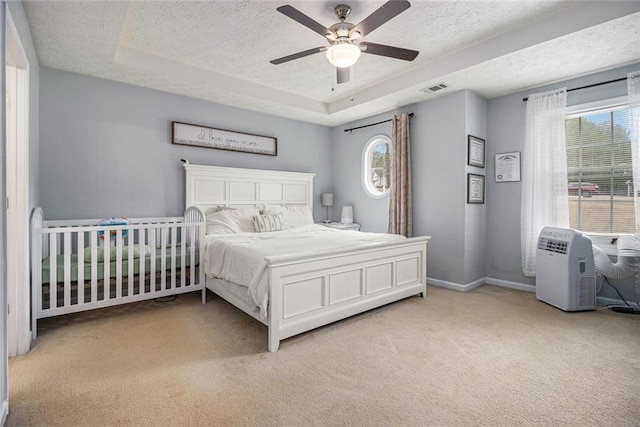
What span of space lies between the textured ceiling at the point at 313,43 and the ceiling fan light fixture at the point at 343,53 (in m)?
0.44

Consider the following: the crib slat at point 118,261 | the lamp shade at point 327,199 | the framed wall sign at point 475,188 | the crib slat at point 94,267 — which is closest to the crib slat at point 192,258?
the crib slat at point 118,261

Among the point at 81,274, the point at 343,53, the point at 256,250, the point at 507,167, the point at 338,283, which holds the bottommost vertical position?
the point at 338,283

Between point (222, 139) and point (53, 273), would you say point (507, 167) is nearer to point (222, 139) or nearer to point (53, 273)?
point (222, 139)

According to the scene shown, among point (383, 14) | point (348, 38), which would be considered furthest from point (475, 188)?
point (383, 14)

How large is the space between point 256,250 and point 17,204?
175cm

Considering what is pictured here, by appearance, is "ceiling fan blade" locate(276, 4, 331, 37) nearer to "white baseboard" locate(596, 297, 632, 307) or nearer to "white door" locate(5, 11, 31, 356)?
"white door" locate(5, 11, 31, 356)

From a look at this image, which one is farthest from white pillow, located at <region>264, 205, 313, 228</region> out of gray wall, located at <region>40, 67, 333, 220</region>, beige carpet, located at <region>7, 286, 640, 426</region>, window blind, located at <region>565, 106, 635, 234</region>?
window blind, located at <region>565, 106, 635, 234</region>

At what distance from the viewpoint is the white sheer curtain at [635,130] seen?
2984 millimetres

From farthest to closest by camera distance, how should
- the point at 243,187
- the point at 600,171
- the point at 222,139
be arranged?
1. the point at 243,187
2. the point at 222,139
3. the point at 600,171

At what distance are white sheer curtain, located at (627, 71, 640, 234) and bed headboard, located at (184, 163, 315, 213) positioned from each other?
4.04 metres

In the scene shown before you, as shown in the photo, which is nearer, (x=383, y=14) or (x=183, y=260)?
(x=383, y=14)

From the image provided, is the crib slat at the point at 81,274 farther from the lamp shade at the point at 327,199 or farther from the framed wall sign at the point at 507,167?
the framed wall sign at the point at 507,167

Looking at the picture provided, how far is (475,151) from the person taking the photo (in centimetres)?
404

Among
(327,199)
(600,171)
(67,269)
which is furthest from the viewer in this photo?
(327,199)
